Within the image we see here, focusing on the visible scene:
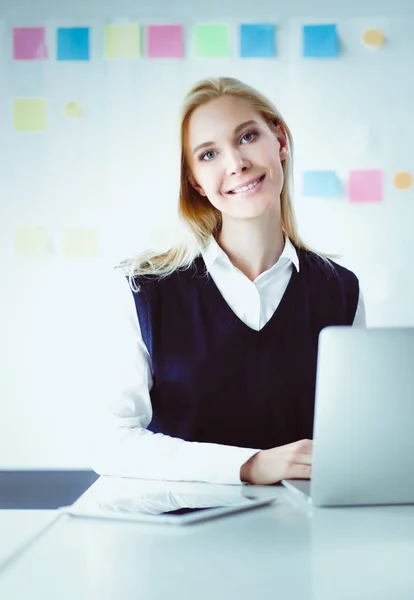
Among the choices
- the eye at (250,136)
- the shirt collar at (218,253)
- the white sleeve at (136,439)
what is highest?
the eye at (250,136)

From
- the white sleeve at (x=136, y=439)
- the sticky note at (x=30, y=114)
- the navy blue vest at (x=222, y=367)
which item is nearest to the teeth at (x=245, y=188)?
the navy blue vest at (x=222, y=367)

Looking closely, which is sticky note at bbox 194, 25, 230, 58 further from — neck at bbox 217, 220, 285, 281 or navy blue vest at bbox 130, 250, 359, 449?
navy blue vest at bbox 130, 250, 359, 449

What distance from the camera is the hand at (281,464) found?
1.21m

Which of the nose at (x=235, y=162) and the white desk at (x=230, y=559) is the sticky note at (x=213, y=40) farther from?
the white desk at (x=230, y=559)

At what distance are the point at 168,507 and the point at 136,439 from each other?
1.33 ft

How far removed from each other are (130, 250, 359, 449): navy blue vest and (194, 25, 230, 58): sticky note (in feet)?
5.70

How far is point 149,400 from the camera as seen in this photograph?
62.9 inches

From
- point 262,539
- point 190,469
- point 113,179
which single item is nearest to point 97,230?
point 113,179

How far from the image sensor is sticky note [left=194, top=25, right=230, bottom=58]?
316 centimetres

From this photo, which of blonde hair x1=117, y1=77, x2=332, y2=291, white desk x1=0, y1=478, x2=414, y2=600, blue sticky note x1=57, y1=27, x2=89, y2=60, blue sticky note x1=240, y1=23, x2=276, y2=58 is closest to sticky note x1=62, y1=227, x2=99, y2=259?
blue sticky note x1=57, y1=27, x2=89, y2=60

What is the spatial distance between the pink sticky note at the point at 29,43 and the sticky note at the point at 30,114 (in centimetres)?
19

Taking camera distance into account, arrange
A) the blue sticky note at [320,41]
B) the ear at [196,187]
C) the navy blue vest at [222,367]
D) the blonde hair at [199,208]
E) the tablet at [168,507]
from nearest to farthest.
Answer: the tablet at [168,507]
the navy blue vest at [222,367]
the blonde hair at [199,208]
the ear at [196,187]
the blue sticky note at [320,41]

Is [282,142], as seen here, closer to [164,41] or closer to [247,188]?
[247,188]

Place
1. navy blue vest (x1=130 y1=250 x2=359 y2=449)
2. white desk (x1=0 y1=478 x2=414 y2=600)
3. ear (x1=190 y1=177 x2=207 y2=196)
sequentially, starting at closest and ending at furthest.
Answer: white desk (x1=0 y1=478 x2=414 y2=600)
navy blue vest (x1=130 y1=250 x2=359 y2=449)
ear (x1=190 y1=177 x2=207 y2=196)
